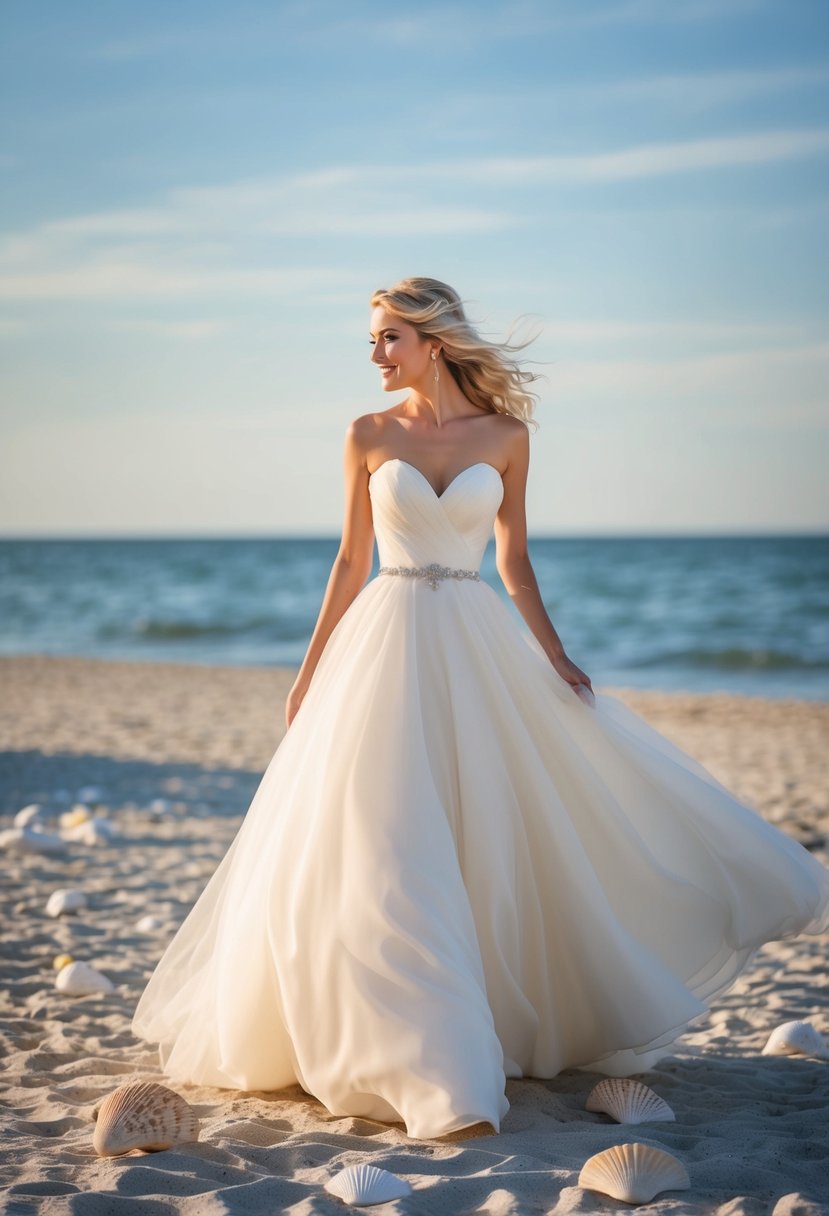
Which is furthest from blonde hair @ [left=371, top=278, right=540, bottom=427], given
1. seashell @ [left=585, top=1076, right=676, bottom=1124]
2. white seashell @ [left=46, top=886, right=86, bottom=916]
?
white seashell @ [left=46, top=886, right=86, bottom=916]

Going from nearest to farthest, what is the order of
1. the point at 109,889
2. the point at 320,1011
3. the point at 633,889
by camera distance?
the point at 320,1011
the point at 633,889
the point at 109,889

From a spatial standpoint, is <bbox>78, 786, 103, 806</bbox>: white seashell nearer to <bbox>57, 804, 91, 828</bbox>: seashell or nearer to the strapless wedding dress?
<bbox>57, 804, 91, 828</bbox>: seashell

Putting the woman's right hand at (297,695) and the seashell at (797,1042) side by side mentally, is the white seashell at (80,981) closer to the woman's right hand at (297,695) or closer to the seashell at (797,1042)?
the woman's right hand at (297,695)

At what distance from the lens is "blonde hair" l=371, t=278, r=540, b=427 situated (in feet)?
13.1

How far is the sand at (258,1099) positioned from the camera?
285cm

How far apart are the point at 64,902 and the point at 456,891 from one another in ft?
10.7

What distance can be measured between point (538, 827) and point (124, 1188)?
58.9 inches

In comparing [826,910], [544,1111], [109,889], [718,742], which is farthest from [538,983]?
[718,742]

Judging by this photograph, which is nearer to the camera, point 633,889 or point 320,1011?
point 320,1011

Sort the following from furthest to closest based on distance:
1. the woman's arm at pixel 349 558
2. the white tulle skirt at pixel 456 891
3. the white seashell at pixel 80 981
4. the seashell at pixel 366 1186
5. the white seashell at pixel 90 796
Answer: the white seashell at pixel 90 796 → the white seashell at pixel 80 981 → the woman's arm at pixel 349 558 → the white tulle skirt at pixel 456 891 → the seashell at pixel 366 1186

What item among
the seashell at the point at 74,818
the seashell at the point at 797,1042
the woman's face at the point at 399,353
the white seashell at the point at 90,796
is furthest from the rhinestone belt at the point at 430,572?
the white seashell at the point at 90,796

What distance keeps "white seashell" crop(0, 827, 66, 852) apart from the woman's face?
14.5 ft

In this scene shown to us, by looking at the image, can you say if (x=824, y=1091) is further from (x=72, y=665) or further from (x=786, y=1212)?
(x=72, y=665)

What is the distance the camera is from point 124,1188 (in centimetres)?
290
